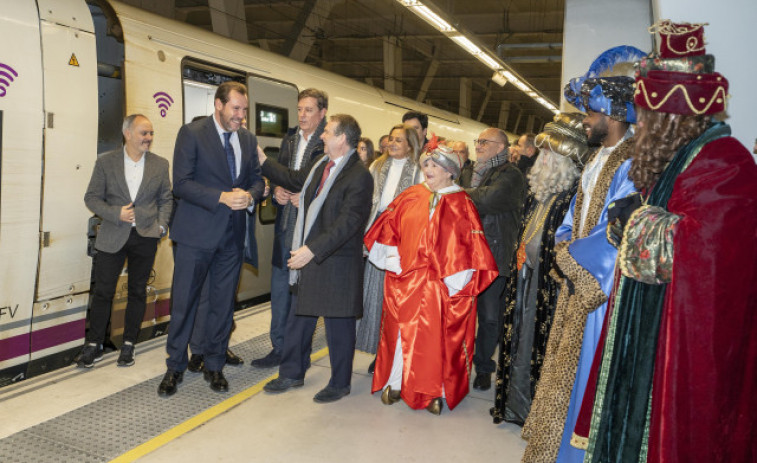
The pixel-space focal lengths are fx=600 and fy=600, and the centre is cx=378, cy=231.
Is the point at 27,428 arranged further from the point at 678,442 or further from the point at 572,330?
the point at 678,442

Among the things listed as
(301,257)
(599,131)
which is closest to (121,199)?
(301,257)

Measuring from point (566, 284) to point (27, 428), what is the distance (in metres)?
2.95

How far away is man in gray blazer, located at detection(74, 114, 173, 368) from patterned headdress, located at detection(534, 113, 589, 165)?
2.78 m

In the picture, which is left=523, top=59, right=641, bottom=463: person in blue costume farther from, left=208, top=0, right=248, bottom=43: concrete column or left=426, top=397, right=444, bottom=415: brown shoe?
left=208, top=0, right=248, bottom=43: concrete column

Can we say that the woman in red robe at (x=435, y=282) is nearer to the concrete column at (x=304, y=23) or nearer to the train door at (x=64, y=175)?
the train door at (x=64, y=175)

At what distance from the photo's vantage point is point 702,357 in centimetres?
172

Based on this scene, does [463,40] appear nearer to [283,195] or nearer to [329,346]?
[283,195]

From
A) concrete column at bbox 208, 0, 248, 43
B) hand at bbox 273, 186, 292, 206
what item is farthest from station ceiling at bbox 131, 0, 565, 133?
hand at bbox 273, 186, 292, 206

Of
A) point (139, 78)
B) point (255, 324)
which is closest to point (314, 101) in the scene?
point (139, 78)

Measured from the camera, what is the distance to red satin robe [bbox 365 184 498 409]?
3768 millimetres

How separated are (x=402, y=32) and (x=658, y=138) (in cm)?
1593

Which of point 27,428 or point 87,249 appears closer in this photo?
point 27,428

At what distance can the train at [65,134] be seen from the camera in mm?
3607

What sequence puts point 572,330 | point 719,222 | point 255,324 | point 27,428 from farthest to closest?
point 255,324
point 27,428
point 572,330
point 719,222
